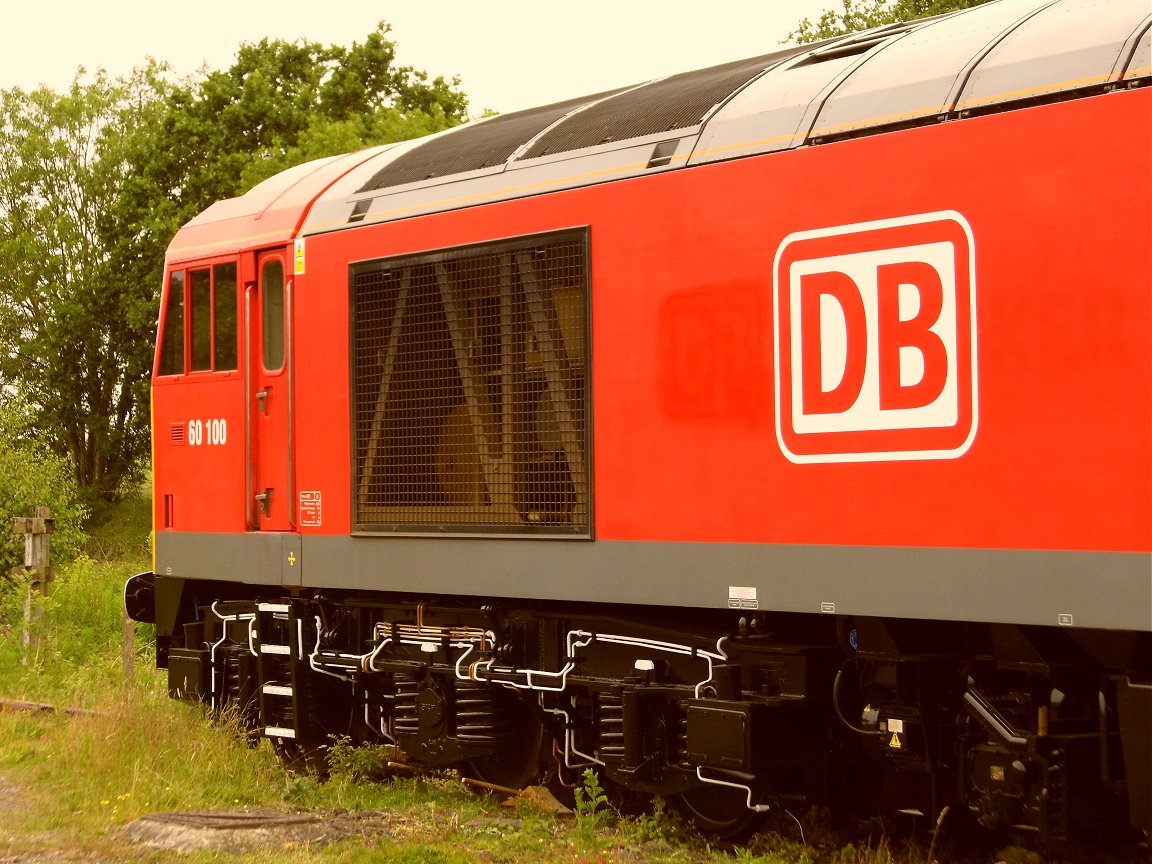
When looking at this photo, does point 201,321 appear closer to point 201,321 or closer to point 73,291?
point 201,321

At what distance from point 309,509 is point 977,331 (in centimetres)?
462

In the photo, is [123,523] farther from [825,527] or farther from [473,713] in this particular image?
[825,527]

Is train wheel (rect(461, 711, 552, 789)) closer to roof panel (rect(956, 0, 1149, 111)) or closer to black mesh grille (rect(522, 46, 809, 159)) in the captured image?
black mesh grille (rect(522, 46, 809, 159))

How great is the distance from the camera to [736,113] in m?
6.82

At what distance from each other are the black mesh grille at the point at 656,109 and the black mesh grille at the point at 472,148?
0.31 m

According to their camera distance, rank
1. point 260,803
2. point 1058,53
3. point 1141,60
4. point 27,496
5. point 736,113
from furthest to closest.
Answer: point 27,496, point 260,803, point 736,113, point 1058,53, point 1141,60

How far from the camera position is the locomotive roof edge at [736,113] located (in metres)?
5.62

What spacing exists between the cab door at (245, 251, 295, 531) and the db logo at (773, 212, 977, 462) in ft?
12.5

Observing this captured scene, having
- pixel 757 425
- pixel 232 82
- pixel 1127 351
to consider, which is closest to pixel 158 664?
pixel 757 425

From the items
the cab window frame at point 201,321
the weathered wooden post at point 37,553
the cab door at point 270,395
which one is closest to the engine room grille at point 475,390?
the cab door at point 270,395

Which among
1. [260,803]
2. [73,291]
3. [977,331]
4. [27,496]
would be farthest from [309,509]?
[73,291]

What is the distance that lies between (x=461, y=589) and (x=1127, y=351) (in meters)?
3.95

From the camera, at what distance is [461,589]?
7930 millimetres

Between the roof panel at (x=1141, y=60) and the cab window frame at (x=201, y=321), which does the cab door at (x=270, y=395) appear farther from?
the roof panel at (x=1141, y=60)
